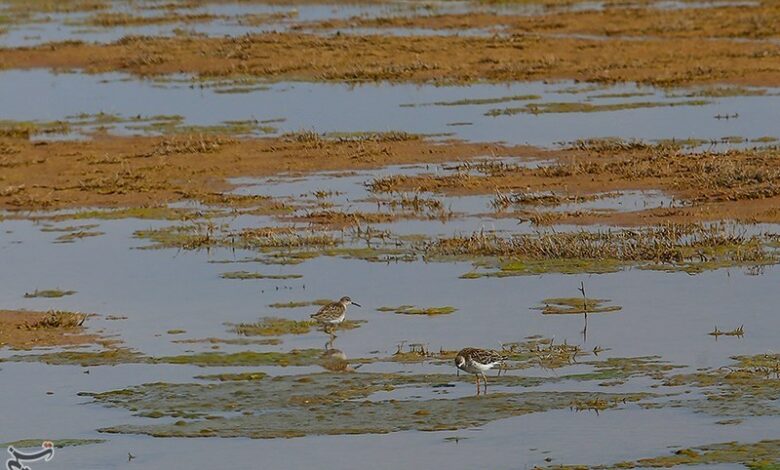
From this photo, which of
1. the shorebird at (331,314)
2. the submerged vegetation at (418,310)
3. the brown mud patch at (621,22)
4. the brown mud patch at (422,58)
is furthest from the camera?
the brown mud patch at (621,22)

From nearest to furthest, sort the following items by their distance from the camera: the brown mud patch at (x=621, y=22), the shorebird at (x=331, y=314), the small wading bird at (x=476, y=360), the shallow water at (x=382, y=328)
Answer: the shallow water at (x=382, y=328), the small wading bird at (x=476, y=360), the shorebird at (x=331, y=314), the brown mud patch at (x=621, y=22)

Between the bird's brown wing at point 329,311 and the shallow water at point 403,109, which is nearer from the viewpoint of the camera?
the bird's brown wing at point 329,311

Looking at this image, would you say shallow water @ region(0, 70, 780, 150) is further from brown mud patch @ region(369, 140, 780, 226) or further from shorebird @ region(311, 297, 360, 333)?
shorebird @ region(311, 297, 360, 333)

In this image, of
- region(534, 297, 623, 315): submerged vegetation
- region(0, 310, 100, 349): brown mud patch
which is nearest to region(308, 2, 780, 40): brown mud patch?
region(534, 297, 623, 315): submerged vegetation

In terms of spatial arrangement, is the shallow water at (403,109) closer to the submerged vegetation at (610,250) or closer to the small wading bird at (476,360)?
the submerged vegetation at (610,250)

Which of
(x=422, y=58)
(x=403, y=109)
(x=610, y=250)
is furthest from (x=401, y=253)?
(x=422, y=58)

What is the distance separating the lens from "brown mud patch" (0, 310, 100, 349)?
16623 mm

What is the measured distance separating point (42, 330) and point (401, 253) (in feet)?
14.9

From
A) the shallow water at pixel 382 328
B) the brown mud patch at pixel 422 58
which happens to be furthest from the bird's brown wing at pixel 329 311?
the brown mud patch at pixel 422 58

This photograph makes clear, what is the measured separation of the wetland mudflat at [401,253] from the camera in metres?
13.3

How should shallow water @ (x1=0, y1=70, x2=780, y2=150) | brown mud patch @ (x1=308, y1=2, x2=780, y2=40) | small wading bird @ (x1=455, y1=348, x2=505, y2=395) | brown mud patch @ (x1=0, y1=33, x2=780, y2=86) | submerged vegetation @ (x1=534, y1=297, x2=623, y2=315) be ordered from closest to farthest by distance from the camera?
small wading bird @ (x1=455, y1=348, x2=505, y2=395) < submerged vegetation @ (x1=534, y1=297, x2=623, y2=315) < shallow water @ (x1=0, y1=70, x2=780, y2=150) < brown mud patch @ (x1=0, y1=33, x2=780, y2=86) < brown mud patch @ (x1=308, y1=2, x2=780, y2=40)

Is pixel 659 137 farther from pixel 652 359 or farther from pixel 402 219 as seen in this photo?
pixel 652 359

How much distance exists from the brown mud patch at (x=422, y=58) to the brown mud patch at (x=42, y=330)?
17.9 metres

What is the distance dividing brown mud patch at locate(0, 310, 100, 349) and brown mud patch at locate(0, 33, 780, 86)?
1788cm
